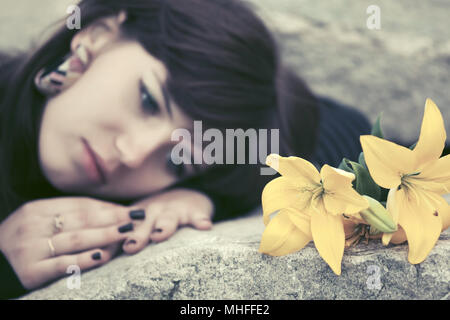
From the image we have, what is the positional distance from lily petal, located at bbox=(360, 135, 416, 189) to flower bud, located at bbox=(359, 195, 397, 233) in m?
0.03

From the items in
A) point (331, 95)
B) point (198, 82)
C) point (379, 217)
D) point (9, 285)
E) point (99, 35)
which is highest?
point (99, 35)

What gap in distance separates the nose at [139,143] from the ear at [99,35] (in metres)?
0.30

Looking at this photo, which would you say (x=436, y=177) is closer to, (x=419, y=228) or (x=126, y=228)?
(x=419, y=228)

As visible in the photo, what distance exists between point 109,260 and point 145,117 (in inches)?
14.7

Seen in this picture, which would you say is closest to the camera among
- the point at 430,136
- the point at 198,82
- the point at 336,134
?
the point at 430,136

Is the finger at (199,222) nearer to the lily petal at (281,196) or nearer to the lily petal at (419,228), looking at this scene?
the lily petal at (281,196)

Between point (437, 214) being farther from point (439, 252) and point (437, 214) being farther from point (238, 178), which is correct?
point (238, 178)

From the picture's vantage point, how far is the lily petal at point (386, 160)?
53cm

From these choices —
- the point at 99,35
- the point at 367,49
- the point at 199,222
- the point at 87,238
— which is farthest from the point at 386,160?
the point at 367,49

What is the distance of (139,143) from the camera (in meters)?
1.04

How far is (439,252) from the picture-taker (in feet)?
1.94

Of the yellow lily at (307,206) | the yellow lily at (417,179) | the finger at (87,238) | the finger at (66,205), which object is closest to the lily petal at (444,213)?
the yellow lily at (417,179)

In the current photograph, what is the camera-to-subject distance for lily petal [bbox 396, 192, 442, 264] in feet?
1.81

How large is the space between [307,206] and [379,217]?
0.09 metres
